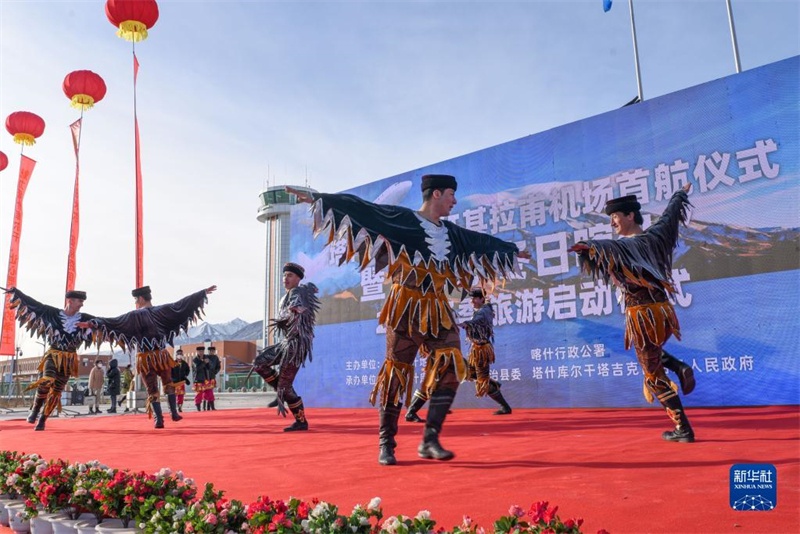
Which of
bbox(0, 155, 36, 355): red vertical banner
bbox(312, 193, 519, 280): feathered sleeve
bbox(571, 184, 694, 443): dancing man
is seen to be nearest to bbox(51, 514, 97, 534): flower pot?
bbox(312, 193, 519, 280): feathered sleeve

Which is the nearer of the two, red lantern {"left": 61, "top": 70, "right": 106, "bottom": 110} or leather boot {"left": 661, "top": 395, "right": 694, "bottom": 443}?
leather boot {"left": 661, "top": 395, "right": 694, "bottom": 443}

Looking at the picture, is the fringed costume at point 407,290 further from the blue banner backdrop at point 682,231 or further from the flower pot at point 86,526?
the blue banner backdrop at point 682,231

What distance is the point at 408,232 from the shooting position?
3.55 metres

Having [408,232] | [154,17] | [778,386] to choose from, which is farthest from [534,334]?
[154,17]

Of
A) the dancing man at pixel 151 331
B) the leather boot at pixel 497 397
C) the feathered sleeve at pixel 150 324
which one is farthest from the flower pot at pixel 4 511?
the leather boot at pixel 497 397

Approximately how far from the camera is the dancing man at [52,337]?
726cm

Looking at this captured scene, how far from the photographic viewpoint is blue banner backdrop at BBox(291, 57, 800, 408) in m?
6.42

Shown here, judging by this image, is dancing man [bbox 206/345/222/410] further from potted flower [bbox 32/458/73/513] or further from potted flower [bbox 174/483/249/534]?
potted flower [bbox 174/483/249/534]

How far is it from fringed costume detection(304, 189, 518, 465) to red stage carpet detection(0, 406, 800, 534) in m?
0.35

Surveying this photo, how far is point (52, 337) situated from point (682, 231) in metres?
7.96

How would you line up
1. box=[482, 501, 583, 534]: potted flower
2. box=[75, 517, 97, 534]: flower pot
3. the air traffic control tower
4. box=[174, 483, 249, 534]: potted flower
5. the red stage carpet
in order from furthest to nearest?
the air traffic control tower → box=[75, 517, 97, 534]: flower pot → the red stage carpet → box=[174, 483, 249, 534]: potted flower → box=[482, 501, 583, 534]: potted flower

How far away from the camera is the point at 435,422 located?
3.35m

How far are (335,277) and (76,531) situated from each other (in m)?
9.01

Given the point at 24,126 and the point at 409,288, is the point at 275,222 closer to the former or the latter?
the point at 24,126
